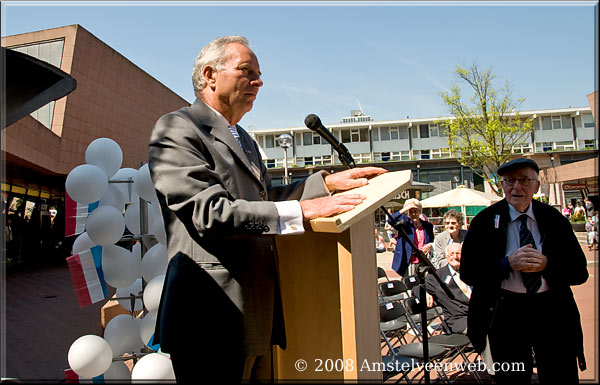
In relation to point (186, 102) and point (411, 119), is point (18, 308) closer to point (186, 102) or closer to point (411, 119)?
point (186, 102)

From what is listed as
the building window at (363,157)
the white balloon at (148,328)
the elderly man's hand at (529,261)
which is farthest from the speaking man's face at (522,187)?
the building window at (363,157)

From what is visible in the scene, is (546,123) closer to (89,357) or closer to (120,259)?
(120,259)

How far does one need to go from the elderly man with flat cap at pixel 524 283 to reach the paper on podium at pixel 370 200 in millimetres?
1336

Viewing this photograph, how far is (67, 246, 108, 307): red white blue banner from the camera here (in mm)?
3777

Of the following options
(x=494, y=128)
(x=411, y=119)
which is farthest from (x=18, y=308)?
(x=411, y=119)

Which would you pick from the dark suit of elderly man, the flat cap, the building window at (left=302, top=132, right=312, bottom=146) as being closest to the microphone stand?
the flat cap

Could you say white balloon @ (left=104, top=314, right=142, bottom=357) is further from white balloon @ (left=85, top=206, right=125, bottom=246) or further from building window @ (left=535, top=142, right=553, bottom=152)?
building window @ (left=535, top=142, right=553, bottom=152)

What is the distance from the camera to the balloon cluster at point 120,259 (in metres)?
3.37

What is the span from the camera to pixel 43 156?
42.3 feet

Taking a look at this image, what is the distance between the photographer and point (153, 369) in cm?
306

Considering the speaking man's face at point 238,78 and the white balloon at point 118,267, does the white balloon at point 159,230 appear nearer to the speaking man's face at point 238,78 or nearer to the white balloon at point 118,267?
the white balloon at point 118,267

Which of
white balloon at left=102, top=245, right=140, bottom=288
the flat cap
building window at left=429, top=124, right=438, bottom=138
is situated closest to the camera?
the flat cap

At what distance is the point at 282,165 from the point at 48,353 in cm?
3898

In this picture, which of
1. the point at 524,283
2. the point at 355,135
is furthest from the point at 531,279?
the point at 355,135
